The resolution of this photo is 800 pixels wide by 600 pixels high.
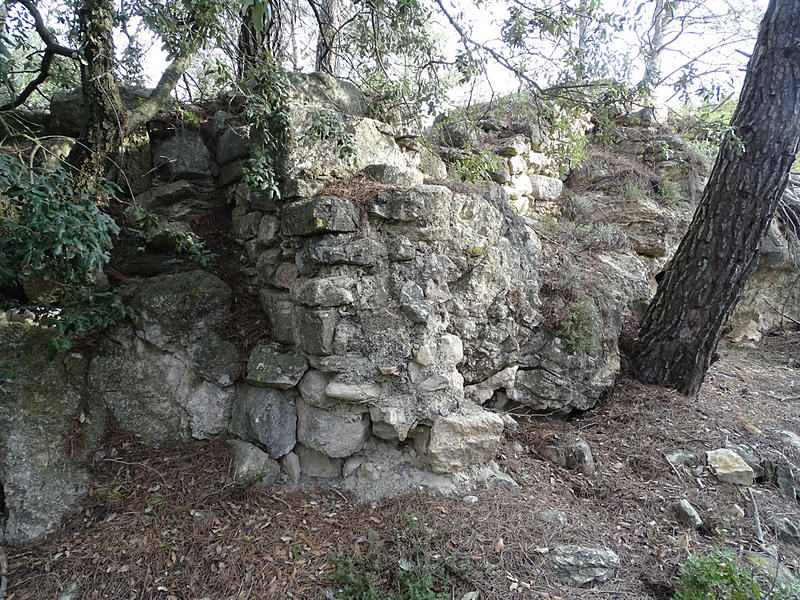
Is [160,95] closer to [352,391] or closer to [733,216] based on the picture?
[352,391]

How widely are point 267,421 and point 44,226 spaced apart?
5.49ft

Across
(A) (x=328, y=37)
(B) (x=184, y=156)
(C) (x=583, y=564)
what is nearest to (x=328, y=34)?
(A) (x=328, y=37)

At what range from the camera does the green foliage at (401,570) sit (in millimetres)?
2189

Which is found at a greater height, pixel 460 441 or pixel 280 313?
pixel 280 313

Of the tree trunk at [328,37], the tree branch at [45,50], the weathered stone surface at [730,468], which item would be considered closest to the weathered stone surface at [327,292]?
the tree trunk at [328,37]

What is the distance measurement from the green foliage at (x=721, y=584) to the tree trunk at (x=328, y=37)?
4.32 meters

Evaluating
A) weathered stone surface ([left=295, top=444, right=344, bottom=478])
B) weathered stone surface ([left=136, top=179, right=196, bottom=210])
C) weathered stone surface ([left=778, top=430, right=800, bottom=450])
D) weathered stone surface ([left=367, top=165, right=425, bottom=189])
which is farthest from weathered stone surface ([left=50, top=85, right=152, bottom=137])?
weathered stone surface ([left=778, top=430, right=800, bottom=450])

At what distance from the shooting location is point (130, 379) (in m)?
3.03

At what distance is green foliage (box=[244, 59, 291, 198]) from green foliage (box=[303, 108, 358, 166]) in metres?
0.23

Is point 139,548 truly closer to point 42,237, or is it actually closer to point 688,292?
point 42,237

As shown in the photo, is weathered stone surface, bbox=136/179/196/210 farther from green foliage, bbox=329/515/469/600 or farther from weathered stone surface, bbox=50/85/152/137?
green foliage, bbox=329/515/469/600

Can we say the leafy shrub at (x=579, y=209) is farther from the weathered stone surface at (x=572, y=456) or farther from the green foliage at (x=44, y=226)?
the green foliage at (x=44, y=226)

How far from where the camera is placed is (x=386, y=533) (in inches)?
99.6

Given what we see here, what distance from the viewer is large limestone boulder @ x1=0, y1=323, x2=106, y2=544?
257cm
